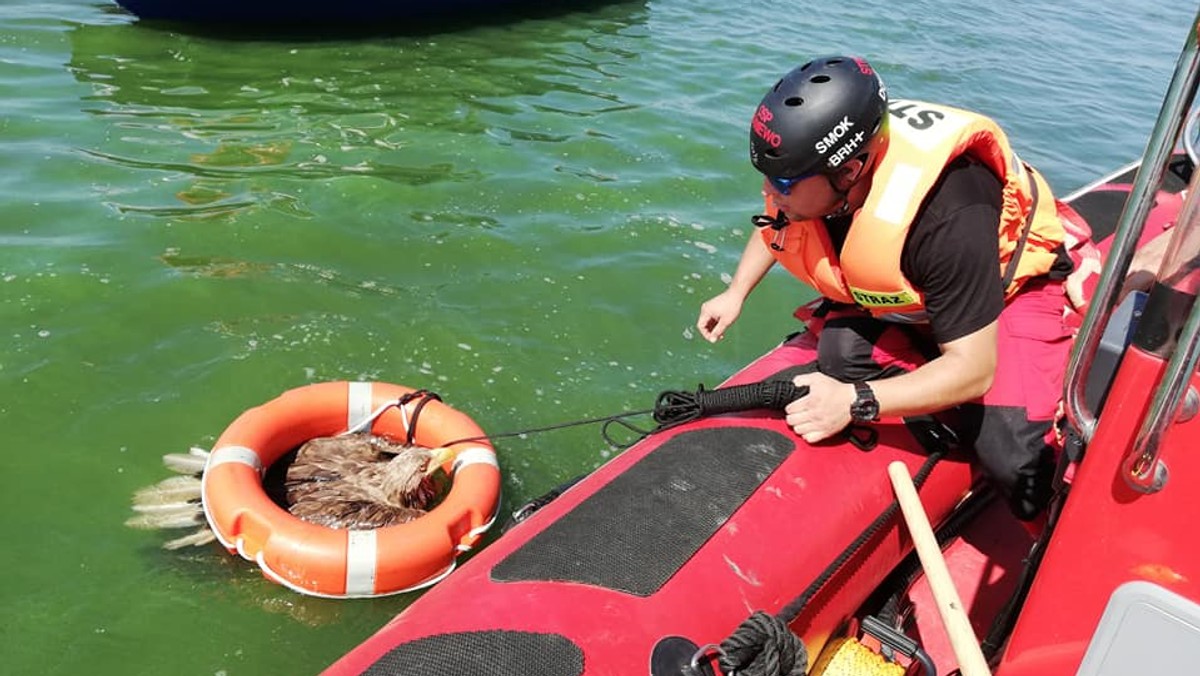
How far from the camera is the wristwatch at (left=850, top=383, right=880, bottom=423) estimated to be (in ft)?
9.47

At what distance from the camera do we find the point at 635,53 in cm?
1059

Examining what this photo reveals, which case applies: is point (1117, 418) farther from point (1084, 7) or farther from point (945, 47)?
point (1084, 7)

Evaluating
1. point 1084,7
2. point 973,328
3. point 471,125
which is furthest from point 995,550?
point 1084,7

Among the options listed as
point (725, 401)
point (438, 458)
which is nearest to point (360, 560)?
point (438, 458)

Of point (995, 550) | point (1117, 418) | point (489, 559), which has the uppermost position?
point (1117, 418)

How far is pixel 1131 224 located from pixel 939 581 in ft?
3.80

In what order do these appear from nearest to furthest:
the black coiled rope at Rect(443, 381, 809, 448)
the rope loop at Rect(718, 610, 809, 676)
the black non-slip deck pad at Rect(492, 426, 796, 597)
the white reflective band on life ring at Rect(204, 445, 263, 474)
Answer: the rope loop at Rect(718, 610, 809, 676), the black non-slip deck pad at Rect(492, 426, 796, 597), the black coiled rope at Rect(443, 381, 809, 448), the white reflective band on life ring at Rect(204, 445, 263, 474)

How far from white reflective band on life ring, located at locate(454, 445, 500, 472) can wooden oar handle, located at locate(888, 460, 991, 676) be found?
166 cm

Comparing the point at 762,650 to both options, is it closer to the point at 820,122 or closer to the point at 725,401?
the point at 725,401

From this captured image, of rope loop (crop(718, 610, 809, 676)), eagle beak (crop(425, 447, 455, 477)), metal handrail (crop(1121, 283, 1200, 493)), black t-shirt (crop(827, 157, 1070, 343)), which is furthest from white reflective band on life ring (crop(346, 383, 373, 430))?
metal handrail (crop(1121, 283, 1200, 493))

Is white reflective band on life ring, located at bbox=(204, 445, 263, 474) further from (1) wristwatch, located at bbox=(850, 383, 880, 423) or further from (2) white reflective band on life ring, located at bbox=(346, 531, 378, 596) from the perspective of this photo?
(1) wristwatch, located at bbox=(850, 383, 880, 423)

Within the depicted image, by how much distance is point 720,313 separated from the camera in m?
3.71

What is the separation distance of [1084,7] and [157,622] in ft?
59.9

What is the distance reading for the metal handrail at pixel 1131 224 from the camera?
1.75m
